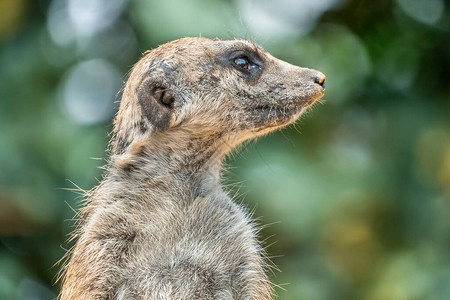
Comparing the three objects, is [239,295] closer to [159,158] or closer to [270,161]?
[159,158]

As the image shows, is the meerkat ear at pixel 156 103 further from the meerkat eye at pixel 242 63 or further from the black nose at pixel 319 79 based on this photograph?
the black nose at pixel 319 79

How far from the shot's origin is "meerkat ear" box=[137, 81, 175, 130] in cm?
560

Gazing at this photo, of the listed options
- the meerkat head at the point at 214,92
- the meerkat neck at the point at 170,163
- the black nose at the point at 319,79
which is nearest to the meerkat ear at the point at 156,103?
the meerkat head at the point at 214,92

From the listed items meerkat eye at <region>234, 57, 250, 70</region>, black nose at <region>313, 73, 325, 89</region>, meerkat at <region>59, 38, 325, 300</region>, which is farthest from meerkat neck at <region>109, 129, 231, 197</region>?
black nose at <region>313, 73, 325, 89</region>

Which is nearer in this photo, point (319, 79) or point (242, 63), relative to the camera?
point (319, 79)

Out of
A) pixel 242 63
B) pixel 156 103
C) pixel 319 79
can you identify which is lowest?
pixel 156 103

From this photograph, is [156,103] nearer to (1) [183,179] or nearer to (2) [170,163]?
(2) [170,163]

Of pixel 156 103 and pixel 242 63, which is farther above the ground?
pixel 242 63

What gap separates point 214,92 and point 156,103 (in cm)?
48

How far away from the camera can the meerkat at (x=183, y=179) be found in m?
5.14

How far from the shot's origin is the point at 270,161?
34.7 feet

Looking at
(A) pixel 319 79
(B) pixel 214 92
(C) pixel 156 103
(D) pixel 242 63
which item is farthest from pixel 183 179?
(A) pixel 319 79

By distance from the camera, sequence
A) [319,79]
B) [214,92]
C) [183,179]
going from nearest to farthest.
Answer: [183,179] → [319,79] → [214,92]

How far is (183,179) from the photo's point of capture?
5570 mm
